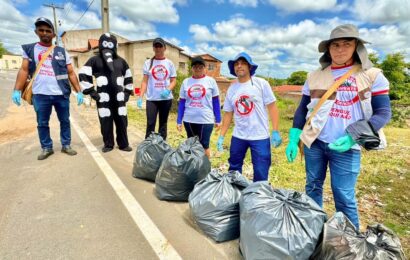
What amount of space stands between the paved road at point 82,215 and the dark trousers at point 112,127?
0.34 m

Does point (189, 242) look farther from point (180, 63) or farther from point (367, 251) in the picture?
point (180, 63)

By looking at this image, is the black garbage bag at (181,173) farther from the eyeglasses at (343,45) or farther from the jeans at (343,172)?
the eyeglasses at (343,45)

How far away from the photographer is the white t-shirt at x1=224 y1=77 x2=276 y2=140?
2.73 meters

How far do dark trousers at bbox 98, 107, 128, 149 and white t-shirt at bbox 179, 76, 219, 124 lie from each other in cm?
145

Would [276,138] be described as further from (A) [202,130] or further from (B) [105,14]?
(B) [105,14]

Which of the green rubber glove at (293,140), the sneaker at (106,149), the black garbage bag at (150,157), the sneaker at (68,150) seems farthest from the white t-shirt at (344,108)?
the sneaker at (68,150)

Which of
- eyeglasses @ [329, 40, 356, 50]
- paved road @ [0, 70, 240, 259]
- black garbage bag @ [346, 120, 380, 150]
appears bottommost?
paved road @ [0, 70, 240, 259]

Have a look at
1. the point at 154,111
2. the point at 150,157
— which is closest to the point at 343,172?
the point at 150,157

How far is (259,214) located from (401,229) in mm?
1922

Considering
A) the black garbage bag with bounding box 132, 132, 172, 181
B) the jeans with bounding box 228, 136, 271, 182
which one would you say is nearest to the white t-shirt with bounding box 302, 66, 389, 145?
the jeans with bounding box 228, 136, 271, 182

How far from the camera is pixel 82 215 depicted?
2609 mm

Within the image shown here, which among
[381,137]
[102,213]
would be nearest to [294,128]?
[381,137]

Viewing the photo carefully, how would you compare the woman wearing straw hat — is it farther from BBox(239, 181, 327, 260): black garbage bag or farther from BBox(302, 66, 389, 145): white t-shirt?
BBox(239, 181, 327, 260): black garbage bag

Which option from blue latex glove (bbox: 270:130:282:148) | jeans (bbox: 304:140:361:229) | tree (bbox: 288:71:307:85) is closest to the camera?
jeans (bbox: 304:140:361:229)
